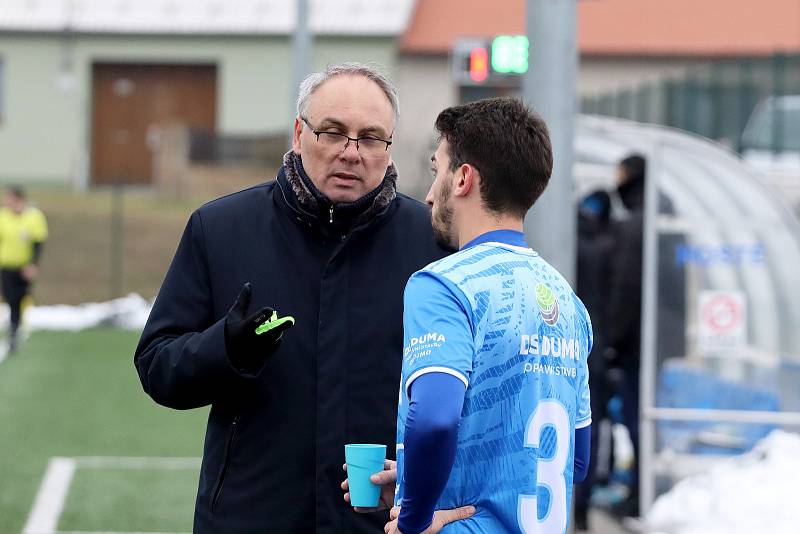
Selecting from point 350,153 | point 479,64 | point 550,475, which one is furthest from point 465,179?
point 479,64

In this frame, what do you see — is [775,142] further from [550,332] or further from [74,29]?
[74,29]

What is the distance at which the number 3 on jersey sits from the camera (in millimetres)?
3217

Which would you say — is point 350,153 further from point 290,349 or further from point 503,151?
point 503,151

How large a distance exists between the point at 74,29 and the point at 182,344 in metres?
34.3

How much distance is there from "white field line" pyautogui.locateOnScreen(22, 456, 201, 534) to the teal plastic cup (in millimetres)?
5524

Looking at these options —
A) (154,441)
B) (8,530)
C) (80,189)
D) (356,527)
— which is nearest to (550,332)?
(356,527)

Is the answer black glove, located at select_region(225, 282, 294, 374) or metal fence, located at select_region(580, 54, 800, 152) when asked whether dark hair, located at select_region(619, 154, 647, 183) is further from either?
black glove, located at select_region(225, 282, 294, 374)

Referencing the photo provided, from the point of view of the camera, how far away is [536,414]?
10.6 feet

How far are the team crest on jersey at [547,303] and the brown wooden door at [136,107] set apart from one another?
116ft

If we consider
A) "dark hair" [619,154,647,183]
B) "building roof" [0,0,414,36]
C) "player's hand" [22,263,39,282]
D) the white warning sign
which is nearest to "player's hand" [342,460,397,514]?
the white warning sign

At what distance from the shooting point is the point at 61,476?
10375 mm

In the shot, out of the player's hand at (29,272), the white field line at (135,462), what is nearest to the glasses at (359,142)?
the white field line at (135,462)

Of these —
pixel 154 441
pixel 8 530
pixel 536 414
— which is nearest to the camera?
pixel 536 414

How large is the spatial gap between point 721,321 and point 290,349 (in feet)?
18.2
